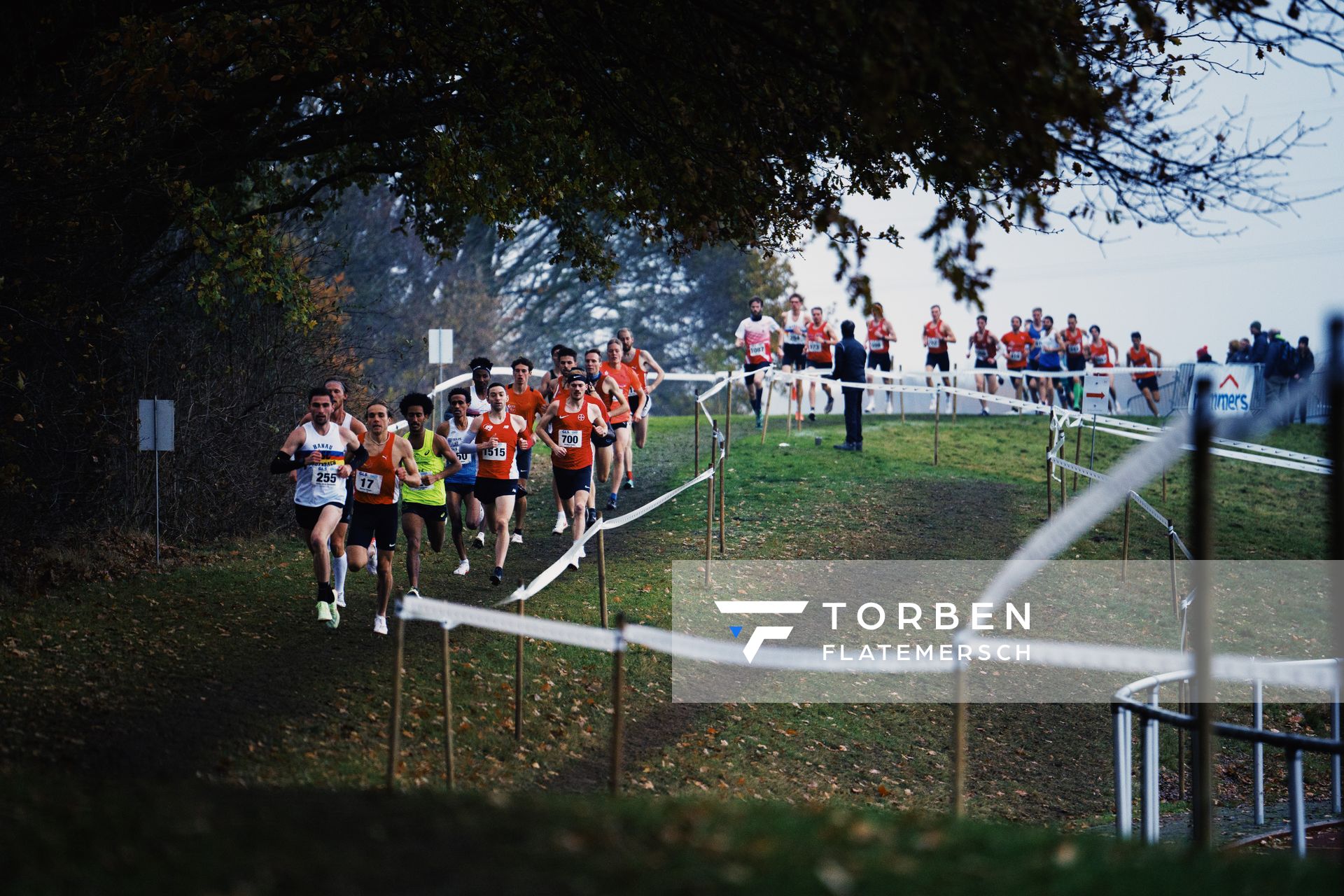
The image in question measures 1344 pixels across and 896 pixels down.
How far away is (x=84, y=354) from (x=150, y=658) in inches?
254

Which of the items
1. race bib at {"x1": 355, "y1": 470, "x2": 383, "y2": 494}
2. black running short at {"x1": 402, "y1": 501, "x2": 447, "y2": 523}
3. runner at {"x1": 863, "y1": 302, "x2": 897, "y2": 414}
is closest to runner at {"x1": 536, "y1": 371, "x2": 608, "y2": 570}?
black running short at {"x1": 402, "y1": 501, "x2": 447, "y2": 523}

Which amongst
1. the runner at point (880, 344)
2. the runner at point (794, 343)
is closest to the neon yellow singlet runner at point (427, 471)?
the runner at point (794, 343)

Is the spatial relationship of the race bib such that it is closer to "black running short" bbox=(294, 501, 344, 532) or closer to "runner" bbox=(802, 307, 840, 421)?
"black running short" bbox=(294, 501, 344, 532)

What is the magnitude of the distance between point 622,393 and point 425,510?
192 inches

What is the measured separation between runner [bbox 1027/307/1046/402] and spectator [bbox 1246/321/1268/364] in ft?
14.7

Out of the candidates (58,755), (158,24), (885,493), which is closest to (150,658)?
(58,755)

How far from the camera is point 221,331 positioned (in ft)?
63.6

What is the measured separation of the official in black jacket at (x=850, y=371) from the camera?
24.0 m

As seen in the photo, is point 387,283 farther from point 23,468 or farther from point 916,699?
point 916,699

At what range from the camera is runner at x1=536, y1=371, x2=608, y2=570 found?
15.6 m

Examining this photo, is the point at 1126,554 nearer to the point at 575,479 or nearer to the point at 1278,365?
the point at 575,479

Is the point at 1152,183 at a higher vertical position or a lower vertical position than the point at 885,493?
higher

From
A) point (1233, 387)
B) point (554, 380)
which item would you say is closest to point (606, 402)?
point (554, 380)

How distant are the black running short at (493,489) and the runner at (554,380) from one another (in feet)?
4.74
